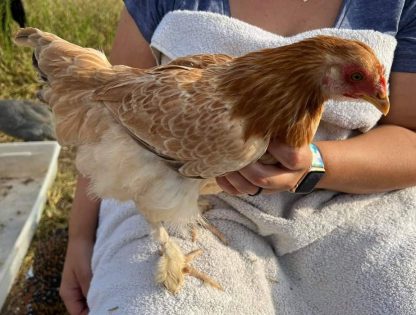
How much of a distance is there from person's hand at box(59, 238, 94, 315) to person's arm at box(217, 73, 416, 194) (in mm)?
581

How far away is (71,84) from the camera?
4.52ft

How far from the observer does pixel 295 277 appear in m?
1.42

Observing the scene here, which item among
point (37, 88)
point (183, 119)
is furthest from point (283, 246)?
point (37, 88)

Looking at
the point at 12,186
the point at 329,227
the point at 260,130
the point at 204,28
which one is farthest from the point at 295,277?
the point at 12,186

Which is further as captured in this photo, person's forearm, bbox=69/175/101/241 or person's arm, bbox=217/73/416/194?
person's forearm, bbox=69/175/101/241

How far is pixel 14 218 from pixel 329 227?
4.97 feet

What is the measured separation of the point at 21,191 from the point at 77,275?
939 millimetres

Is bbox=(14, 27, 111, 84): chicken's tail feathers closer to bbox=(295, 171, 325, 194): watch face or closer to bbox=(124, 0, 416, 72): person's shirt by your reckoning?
bbox=(124, 0, 416, 72): person's shirt

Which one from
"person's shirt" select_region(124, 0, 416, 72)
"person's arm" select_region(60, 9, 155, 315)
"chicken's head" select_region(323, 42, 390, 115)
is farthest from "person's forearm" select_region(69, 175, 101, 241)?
"chicken's head" select_region(323, 42, 390, 115)

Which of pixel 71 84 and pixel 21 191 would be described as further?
pixel 21 191

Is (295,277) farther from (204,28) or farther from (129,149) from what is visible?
(204,28)

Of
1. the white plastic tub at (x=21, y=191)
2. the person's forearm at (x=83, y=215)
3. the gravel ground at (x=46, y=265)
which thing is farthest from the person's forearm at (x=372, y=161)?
the white plastic tub at (x=21, y=191)

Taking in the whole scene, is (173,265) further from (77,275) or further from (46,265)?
(46,265)

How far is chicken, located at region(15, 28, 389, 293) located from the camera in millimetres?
1063
